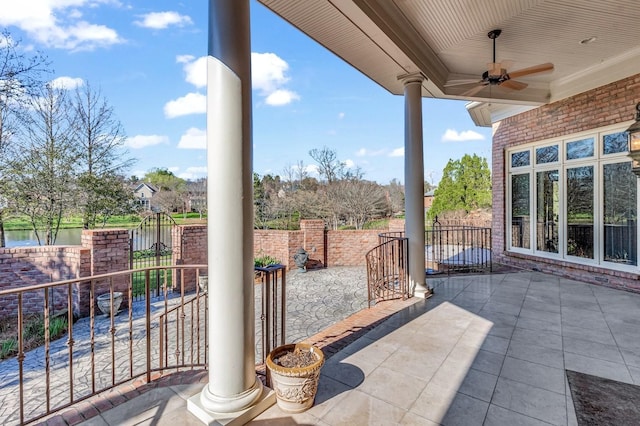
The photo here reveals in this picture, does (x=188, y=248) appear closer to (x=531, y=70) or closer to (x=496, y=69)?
(x=496, y=69)

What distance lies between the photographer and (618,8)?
343 cm

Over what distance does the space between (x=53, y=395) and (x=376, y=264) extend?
4118 millimetres

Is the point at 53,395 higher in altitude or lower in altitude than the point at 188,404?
lower

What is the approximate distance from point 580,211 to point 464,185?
10.3 metres

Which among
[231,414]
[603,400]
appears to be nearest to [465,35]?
[603,400]

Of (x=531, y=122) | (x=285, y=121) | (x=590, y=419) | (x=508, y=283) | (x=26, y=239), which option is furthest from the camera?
(x=285, y=121)

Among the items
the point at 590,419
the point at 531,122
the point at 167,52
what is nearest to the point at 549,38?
the point at 531,122

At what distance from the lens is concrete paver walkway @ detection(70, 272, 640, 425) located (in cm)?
197

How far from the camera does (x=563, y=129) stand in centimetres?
579

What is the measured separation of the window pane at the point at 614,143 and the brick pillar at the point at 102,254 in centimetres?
873

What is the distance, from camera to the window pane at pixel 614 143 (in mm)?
4961

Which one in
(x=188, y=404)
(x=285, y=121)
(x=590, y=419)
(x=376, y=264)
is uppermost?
(x=285, y=121)

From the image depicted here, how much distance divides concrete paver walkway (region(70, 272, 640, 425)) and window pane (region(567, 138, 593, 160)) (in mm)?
2552

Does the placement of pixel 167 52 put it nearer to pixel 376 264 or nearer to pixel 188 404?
pixel 376 264
